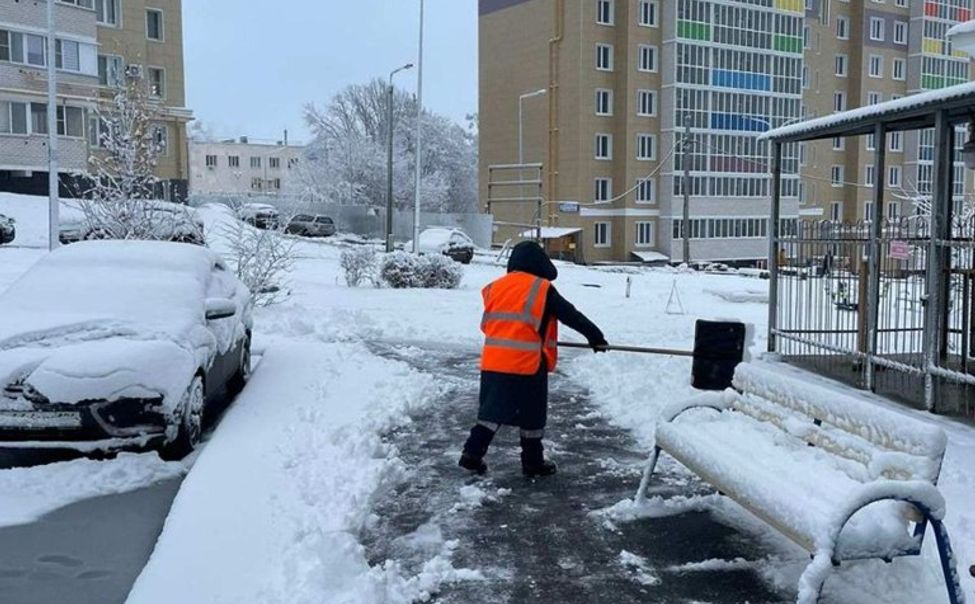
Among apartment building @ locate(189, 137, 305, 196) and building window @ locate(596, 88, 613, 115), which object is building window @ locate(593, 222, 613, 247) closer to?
building window @ locate(596, 88, 613, 115)

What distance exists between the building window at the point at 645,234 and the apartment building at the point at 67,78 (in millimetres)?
24896

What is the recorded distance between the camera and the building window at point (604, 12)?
54.1 m

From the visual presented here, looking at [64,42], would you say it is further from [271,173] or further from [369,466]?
[271,173]

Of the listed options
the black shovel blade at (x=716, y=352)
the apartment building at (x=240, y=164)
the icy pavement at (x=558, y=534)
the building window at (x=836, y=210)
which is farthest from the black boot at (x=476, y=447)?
the apartment building at (x=240, y=164)

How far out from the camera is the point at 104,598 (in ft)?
15.1

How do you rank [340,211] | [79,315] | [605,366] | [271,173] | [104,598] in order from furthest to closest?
[271,173] → [340,211] → [605,366] → [79,315] → [104,598]

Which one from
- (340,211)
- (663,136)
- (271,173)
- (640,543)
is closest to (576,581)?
(640,543)

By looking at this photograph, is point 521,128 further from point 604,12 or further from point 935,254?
point 935,254

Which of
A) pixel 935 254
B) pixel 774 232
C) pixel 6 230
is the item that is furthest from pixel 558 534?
pixel 6 230

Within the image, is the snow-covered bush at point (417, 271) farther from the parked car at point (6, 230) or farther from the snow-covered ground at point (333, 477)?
the parked car at point (6, 230)

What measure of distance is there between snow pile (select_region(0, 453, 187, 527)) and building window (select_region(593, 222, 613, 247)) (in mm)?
48296

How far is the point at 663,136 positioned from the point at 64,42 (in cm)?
3159

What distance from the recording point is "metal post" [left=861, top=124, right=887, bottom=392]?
873 centimetres

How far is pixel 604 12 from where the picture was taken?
5447cm
